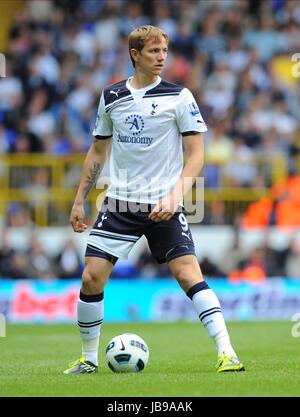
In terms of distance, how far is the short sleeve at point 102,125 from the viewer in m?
8.71

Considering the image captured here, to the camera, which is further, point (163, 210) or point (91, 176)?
point (91, 176)

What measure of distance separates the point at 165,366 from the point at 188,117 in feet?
7.52

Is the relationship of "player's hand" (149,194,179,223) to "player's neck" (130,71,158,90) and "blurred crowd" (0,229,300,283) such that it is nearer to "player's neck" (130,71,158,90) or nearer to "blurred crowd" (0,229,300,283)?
"player's neck" (130,71,158,90)


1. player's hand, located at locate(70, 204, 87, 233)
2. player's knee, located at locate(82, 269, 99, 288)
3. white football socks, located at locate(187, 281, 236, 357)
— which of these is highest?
player's hand, located at locate(70, 204, 87, 233)

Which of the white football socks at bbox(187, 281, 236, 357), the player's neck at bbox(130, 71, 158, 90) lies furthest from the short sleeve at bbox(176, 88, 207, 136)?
the white football socks at bbox(187, 281, 236, 357)

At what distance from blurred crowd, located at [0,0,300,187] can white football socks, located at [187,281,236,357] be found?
12.7m

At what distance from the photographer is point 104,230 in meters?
8.49

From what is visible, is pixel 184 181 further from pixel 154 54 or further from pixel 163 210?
pixel 154 54

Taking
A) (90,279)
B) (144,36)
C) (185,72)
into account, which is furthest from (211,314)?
(185,72)

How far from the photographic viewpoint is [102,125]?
8.79 m

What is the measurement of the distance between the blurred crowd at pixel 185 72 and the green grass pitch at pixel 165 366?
6.65 metres

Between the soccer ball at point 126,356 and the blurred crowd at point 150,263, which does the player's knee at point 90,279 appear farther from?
the blurred crowd at point 150,263

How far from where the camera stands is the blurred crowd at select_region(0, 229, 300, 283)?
19.4 m

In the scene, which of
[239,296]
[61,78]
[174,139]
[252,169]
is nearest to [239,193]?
[252,169]
